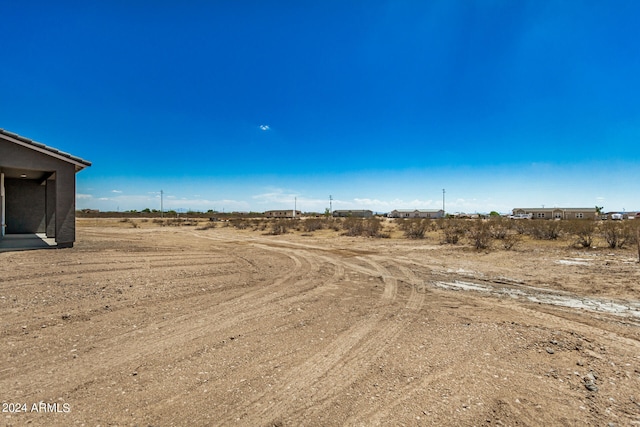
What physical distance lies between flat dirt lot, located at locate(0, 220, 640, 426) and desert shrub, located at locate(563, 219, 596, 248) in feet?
34.0

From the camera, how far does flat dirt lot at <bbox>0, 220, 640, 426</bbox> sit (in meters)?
2.97

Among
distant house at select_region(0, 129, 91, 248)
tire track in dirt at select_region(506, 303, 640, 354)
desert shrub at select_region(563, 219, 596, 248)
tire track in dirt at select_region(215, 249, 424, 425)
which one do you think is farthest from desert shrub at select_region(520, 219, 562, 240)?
distant house at select_region(0, 129, 91, 248)

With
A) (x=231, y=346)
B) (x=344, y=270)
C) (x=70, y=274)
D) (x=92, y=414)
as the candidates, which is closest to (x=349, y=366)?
(x=231, y=346)

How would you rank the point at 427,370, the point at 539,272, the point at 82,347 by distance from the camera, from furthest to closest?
the point at 539,272 < the point at 82,347 < the point at 427,370

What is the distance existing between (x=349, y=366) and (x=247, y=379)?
1.22m

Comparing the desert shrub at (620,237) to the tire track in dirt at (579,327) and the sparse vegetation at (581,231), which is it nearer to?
the sparse vegetation at (581,231)

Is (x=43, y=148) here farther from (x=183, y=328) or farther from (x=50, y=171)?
(x=183, y=328)

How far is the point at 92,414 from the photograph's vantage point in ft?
9.18

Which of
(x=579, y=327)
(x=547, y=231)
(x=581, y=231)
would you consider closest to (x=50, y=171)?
(x=579, y=327)

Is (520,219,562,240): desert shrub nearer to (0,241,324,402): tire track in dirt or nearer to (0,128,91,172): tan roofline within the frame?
(0,241,324,402): tire track in dirt

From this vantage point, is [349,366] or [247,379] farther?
[349,366]

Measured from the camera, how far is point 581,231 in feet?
61.9

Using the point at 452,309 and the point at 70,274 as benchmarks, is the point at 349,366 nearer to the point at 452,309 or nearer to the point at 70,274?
Answer: the point at 452,309

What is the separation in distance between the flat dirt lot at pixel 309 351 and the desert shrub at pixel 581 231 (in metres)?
10.4
